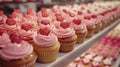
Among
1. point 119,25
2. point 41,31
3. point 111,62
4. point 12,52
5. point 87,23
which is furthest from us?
point 119,25

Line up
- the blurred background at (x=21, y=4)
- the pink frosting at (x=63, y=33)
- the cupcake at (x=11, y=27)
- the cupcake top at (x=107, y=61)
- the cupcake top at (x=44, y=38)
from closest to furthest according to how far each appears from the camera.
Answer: the cupcake top at (x=44, y=38)
the cupcake at (x=11, y=27)
the pink frosting at (x=63, y=33)
the cupcake top at (x=107, y=61)
the blurred background at (x=21, y=4)

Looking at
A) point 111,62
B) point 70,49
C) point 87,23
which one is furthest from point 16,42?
point 111,62

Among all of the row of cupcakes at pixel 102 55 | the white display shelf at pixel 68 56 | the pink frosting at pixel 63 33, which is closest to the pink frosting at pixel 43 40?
the white display shelf at pixel 68 56

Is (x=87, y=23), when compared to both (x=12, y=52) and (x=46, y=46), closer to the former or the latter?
(x=46, y=46)

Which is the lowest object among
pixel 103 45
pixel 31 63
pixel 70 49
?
pixel 103 45

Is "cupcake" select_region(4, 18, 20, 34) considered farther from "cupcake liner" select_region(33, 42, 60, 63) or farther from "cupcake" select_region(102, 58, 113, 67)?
"cupcake" select_region(102, 58, 113, 67)

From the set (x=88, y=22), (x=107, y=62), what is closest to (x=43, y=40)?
(x=88, y=22)

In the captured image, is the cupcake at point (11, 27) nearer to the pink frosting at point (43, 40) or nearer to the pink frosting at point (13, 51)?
the pink frosting at point (43, 40)
